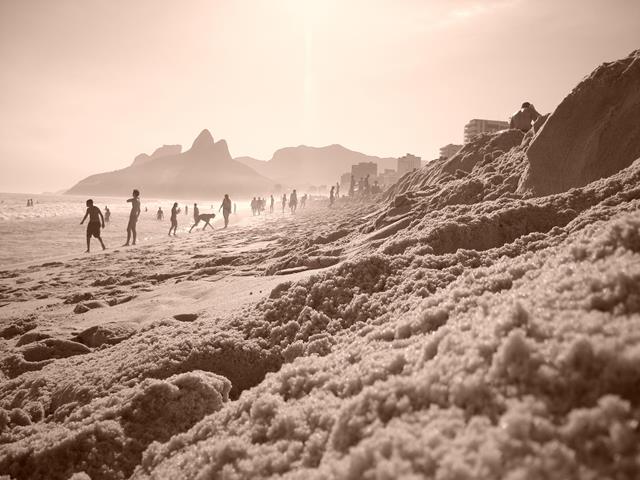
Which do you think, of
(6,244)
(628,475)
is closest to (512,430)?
(628,475)

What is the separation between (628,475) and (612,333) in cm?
45

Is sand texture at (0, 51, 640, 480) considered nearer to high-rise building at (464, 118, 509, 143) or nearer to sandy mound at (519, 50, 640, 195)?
sandy mound at (519, 50, 640, 195)

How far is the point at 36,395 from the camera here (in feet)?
9.82

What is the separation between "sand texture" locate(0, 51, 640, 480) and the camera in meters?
1.15

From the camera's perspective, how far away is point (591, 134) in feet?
18.5

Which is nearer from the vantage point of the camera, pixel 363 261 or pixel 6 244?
pixel 363 261

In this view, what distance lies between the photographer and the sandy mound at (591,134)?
531 cm

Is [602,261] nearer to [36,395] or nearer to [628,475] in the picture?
[628,475]

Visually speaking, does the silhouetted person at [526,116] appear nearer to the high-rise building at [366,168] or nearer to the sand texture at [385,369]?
the sand texture at [385,369]

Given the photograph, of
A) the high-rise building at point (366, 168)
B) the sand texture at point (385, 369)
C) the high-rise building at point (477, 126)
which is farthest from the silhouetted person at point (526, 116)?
the high-rise building at point (366, 168)

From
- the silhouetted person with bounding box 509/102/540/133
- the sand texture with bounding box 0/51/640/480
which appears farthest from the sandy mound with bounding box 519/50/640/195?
the silhouetted person with bounding box 509/102/540/133

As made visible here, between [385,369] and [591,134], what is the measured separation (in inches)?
218

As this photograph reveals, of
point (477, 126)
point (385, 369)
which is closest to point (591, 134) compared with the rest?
point (385, 369)

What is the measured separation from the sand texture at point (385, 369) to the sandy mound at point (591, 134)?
0.10m
